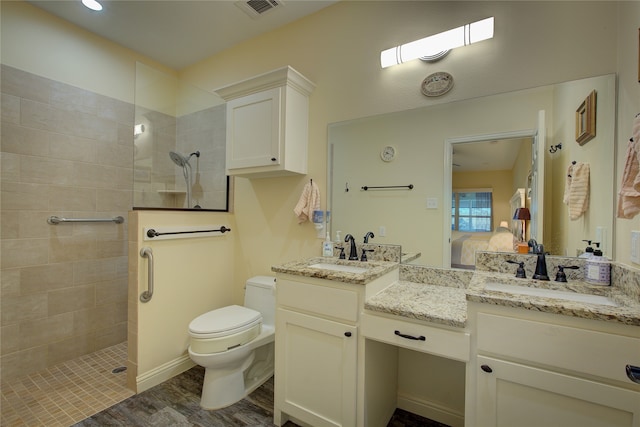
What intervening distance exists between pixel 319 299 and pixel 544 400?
3.16 ft

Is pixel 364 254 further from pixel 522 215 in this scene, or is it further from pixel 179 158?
pixel 179 158

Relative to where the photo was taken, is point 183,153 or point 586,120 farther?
point 183,153

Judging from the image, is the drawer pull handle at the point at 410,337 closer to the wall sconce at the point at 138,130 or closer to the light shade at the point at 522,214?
the light shade at the point at 522,214

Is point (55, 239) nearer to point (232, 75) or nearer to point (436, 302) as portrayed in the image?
point (232, 75)

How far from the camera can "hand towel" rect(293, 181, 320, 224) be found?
2.12 metres

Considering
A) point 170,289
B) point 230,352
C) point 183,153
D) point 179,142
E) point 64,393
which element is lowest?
point 64,393

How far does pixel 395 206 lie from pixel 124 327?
107 inches

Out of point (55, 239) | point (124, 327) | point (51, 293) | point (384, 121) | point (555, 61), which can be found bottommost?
point (124, 327)

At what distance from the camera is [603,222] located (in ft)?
4.33

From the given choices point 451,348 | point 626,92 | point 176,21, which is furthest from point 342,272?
point 176,21

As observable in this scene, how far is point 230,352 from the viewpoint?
1.76 meters

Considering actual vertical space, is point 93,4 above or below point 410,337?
above

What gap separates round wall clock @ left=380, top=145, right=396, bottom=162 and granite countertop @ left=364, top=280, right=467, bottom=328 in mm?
837

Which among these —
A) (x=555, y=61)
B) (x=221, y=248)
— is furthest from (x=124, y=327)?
(x=555, y=61)
